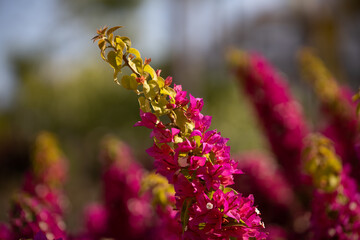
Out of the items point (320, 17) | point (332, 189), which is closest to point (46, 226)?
point (332, 189)

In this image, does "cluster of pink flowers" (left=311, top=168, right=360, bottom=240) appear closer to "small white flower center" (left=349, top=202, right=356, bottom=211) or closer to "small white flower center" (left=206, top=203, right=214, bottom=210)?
"small white flower center" (left=349, top=202, right=356, bottom=211)

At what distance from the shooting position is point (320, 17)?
11.2ft

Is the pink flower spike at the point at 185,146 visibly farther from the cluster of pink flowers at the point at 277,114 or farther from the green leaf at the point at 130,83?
the cluster of pink flowers at the point at 277,114

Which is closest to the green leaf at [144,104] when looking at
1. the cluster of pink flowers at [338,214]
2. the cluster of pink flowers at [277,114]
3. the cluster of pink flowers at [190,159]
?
the cluster of pink flowers at [190,159]

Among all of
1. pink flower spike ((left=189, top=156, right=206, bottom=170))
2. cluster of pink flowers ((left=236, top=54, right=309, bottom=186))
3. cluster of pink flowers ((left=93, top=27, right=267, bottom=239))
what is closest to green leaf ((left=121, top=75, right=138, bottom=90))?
cluster of pink flowers ((left=93, top=27, right=267, bottom=239))

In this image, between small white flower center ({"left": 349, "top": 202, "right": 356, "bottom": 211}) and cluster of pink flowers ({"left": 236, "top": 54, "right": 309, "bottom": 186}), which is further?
cluster of pink flowers ({"left": 236, "top": 54, "right": 309, "bottom": 186})

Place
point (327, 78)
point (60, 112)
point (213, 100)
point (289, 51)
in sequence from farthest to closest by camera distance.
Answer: point (289, 51) → point (60, 112) → point (213, 100) → point (327, 78)

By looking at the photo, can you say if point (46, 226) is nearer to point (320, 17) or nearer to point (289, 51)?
point (320, 17)

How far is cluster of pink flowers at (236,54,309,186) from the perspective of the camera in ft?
3.56

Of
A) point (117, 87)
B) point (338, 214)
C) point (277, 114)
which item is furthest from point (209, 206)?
point (117, 87)

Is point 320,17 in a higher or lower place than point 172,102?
higher

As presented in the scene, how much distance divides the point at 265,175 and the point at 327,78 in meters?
0.37

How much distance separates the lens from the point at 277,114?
1084mm

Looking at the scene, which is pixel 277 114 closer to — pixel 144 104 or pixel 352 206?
pixel 352 206
